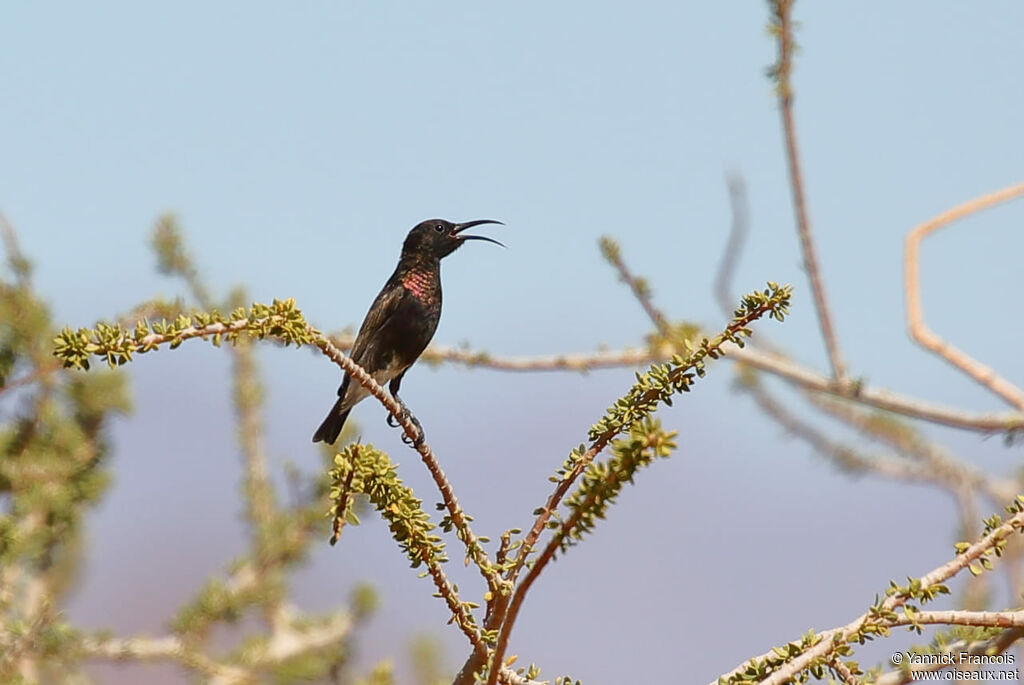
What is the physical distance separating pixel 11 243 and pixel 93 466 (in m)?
0.79

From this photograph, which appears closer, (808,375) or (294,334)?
(294,334)

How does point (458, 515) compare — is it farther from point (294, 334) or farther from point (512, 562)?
point (294, 334)

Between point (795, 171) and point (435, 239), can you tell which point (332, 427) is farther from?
point (795, 171)

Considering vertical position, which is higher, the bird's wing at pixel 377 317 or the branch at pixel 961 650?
the bird's wing at pixel 377 317

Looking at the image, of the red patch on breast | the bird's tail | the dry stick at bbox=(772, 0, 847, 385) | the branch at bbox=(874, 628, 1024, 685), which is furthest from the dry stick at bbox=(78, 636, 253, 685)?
the branch at bbox=(874, 628, 1024, 685)

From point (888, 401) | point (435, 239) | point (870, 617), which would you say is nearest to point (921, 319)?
point (888, 401)

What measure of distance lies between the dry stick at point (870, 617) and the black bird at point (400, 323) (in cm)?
305

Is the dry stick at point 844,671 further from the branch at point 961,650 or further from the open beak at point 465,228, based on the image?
the open beak at point 465,228

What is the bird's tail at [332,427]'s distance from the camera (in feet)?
15.7

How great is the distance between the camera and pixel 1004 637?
1698 millimetres

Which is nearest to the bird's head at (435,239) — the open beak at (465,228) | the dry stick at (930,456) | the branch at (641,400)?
the open beak at (465,228)

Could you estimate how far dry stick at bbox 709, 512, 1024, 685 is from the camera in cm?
158

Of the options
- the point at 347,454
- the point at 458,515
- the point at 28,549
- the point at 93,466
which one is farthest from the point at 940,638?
the point at 93,466

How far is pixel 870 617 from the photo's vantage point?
1.64 metres
